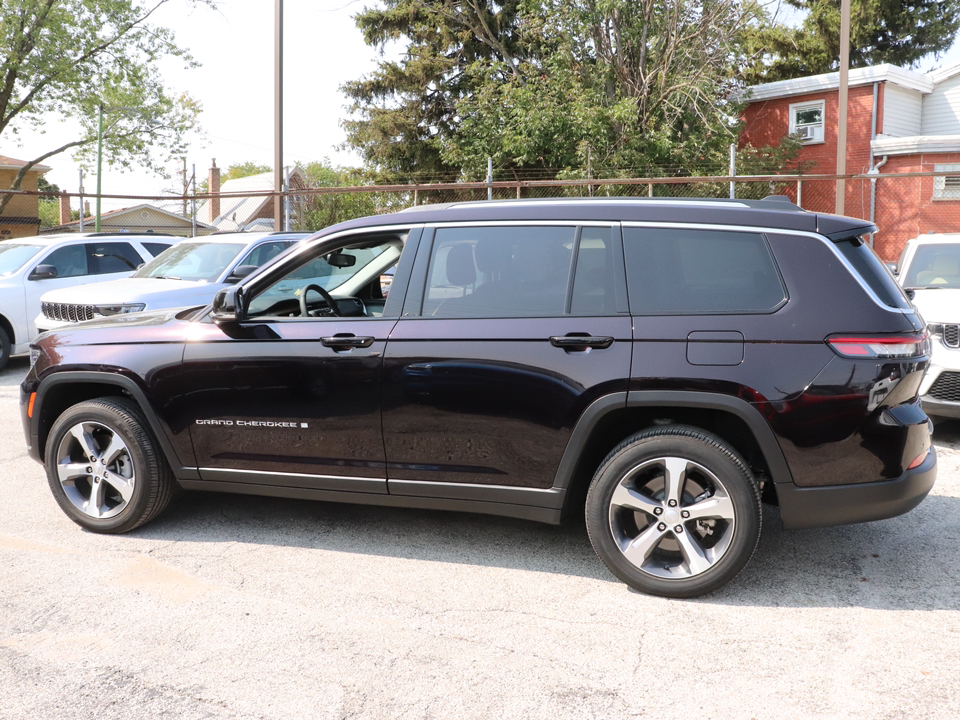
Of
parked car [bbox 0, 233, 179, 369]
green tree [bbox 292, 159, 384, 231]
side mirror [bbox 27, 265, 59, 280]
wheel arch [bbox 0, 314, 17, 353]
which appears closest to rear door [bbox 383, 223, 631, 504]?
side mirror [bbox 27, 265, 59, 280]

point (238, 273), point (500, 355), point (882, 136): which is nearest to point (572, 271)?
point (500, 355)

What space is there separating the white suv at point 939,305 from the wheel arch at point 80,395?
4942 millimetres

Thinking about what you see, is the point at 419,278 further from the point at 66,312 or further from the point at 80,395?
the point at 66,312

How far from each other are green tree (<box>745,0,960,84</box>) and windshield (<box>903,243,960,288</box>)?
27.5 metres

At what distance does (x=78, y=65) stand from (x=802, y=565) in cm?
3239

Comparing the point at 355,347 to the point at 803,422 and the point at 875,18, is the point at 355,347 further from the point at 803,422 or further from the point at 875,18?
the point at 875,18

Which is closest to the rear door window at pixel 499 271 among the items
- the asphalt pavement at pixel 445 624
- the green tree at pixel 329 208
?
the asphalt pavement at pixel 445 624

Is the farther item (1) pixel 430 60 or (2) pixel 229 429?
(1) pixel 430 60

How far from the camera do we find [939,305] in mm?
6977

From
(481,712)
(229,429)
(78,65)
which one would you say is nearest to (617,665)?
(481,712)

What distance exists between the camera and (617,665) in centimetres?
329

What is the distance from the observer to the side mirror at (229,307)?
447cm

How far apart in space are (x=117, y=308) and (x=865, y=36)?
3391cm

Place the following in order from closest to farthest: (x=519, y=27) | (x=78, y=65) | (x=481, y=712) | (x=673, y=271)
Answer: (x=481, y=712) < (x=673, y=271) < (x=519, y=27) < (x=78, y=65)
